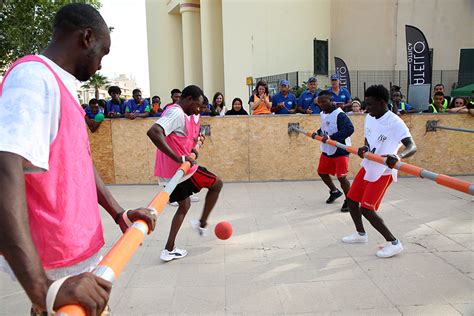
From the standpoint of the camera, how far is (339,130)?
5.95 metres

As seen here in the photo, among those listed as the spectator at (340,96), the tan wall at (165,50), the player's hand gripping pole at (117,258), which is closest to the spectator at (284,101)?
the spectator at (340,96)

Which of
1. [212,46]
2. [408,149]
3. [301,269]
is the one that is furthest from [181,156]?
[212,46]

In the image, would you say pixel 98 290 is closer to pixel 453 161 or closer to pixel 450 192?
pixel 450 192

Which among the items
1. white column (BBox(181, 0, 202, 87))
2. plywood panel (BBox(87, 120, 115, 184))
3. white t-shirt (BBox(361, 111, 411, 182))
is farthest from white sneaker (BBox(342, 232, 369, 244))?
white column (BBox(181, 0, 202, 87))

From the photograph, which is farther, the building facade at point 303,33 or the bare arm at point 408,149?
the building facade at point 303,33

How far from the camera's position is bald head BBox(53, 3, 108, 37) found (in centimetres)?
146

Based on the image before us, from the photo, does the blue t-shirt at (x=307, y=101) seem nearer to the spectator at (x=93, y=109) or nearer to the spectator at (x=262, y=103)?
the spectator at (x=262, y=103)

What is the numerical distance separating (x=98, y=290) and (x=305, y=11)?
1991cm

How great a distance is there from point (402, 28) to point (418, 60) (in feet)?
26.6

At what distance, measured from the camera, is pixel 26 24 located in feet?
60.7

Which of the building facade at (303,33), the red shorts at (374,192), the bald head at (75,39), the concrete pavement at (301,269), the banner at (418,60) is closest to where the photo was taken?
the bald head at (75,39)

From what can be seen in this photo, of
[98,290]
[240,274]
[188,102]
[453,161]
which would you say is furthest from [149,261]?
[453,161]

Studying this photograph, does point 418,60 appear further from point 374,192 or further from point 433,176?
point 433,176

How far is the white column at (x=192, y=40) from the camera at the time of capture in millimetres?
20219
